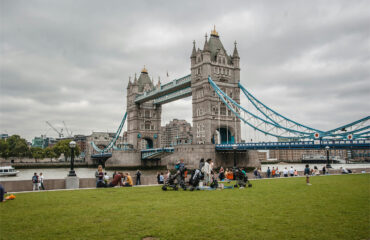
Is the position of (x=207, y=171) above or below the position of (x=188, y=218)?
above

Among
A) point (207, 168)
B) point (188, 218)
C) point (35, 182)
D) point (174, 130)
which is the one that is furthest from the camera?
point (174, 130)

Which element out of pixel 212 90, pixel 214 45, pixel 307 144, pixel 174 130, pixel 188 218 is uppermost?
pixel 214 45

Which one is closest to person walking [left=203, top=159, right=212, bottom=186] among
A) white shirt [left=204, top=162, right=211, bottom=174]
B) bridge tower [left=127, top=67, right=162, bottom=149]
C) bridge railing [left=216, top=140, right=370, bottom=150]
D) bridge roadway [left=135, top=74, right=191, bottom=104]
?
white shirt [left=204, top=162, right=211, bottom=174]

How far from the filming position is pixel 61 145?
97.6 m

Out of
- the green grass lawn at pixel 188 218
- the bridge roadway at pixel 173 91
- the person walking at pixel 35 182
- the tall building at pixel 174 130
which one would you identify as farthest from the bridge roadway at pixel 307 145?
the tall building at pixel 174 130

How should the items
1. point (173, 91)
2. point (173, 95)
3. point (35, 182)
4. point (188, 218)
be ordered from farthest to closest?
1. point (173, 91)
2. point (173, 95)
3. point (35, 182)
4. point (188, 218)

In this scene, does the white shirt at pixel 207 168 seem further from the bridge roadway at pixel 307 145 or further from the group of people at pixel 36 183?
the bridge roadway at pixel 307 145

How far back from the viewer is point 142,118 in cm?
8356

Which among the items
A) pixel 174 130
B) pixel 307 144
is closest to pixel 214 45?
pixel 307 144

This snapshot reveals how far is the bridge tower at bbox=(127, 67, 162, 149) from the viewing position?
272ft

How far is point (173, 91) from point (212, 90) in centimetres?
1456

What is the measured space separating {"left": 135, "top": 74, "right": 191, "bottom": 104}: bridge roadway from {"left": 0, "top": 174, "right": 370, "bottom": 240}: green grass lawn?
52209mm

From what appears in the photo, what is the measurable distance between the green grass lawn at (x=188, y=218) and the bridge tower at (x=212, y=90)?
4536 cm

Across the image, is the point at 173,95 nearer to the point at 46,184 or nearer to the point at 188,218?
the point at 46,184
